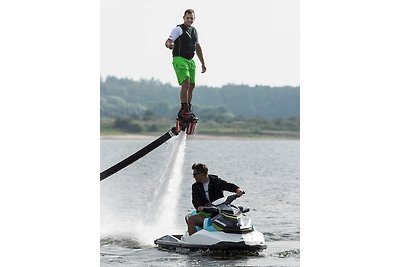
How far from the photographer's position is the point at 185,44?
9.66 metres

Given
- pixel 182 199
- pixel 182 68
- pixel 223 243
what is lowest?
pixel 223 243

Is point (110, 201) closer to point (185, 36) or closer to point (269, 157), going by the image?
point (185, 36)

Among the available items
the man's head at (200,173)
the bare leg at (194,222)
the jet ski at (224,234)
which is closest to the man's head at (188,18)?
the man's head at (200,173)

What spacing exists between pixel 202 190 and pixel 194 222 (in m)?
0.34

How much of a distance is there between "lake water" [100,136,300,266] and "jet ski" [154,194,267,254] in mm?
104

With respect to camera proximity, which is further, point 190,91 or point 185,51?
point 190,91

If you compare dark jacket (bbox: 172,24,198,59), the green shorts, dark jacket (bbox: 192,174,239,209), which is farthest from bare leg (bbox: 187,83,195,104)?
dark jacket (bbox: 192,174,239,209)

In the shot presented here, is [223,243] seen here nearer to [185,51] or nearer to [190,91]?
[190,91]

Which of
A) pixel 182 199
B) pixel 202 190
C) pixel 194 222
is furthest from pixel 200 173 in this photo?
pixel 182 199

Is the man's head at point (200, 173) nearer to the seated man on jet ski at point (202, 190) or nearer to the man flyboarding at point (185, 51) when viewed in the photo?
the seated man on jet ski at point (202, 190)

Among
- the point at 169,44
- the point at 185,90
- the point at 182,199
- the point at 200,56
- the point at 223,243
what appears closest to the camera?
the point at 169,44

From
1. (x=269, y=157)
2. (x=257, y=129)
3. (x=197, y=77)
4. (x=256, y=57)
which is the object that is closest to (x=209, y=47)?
(x=197, y=77)

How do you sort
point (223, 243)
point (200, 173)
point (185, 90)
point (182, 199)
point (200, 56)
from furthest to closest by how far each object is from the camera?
point (182, 199), point (200, 173), point (223, 243), point (200, 56), point (185, 90)

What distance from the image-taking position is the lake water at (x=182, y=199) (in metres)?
10.3
